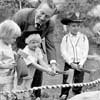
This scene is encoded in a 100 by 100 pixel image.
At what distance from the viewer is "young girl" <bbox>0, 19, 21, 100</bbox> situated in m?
4.10

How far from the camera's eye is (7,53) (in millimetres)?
4125

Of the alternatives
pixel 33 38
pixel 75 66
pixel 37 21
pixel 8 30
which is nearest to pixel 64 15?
pixel 75 66

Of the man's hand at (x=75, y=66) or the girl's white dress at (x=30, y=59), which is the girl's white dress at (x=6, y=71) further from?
the man's hand at (x=75, y=66)

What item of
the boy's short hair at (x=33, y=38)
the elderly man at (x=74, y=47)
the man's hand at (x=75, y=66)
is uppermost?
the boy's short hair at (x=33, y=38)

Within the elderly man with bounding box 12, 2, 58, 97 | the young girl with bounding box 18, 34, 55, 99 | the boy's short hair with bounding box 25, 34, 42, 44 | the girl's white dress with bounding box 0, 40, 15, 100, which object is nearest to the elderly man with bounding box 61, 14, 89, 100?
the elderly man with bounding box 12, 2, 58, 97

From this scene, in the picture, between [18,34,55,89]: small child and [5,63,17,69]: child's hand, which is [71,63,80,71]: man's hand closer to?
[18,34,55,89]: small child

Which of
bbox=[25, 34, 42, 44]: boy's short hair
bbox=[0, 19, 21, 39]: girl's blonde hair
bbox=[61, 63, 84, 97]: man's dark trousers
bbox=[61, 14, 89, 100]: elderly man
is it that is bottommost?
bbox=[61, 63, 84, 97]: man's dark trousers

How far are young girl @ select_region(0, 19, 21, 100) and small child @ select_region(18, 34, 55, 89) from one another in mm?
347

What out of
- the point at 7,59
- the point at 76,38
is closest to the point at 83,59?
the point at 76,38

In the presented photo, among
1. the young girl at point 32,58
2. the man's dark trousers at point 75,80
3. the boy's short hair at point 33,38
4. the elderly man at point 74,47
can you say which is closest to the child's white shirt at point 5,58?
the young girl at point 32,58

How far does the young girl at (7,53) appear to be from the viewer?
410 cm

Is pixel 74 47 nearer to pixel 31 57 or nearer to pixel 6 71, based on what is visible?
pixel 31 57

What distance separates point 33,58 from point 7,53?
1.75ft

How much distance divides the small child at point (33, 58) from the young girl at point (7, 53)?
347 mm
